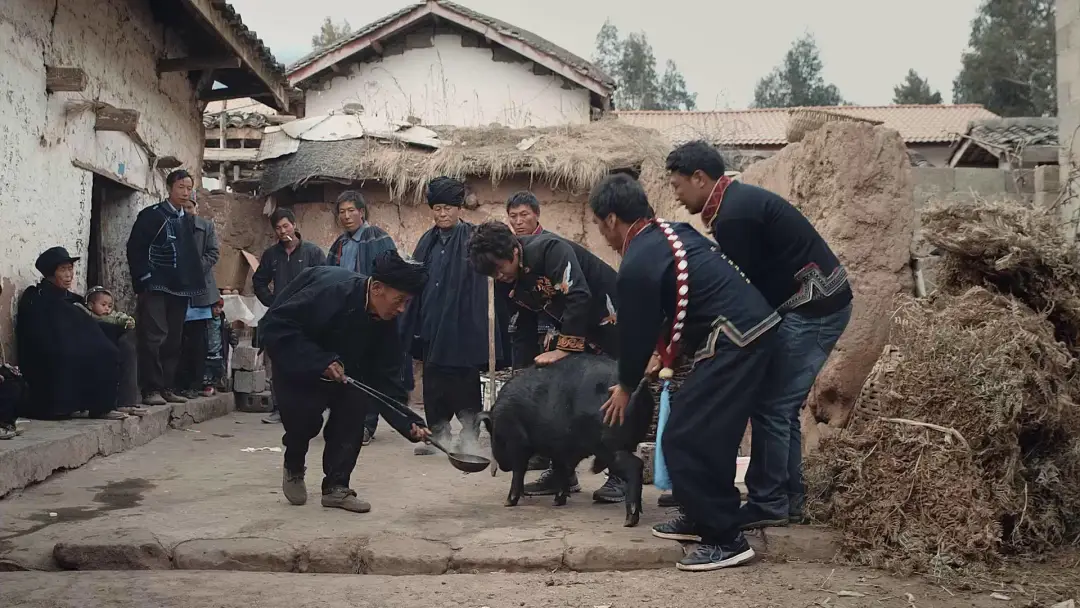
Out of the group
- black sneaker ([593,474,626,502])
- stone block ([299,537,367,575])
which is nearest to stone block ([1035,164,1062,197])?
black sneaker ([593,474,626,502])

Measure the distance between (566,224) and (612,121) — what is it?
1.88m

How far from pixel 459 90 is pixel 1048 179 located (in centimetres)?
1296

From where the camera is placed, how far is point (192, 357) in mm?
8828

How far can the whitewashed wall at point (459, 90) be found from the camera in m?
19.2

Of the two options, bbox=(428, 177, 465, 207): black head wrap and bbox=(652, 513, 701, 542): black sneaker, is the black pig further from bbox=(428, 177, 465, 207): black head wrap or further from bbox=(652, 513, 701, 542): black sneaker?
bbox=(428, 177, 465, 207): black head wrap

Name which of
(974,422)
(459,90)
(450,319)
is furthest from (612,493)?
(459,90)

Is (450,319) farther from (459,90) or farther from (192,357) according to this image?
(459,90)

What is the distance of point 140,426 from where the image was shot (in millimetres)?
7305

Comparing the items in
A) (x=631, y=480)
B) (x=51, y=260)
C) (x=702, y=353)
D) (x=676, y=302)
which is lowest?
(x=631, y=480)

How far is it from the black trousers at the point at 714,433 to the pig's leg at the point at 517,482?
1.24 meters

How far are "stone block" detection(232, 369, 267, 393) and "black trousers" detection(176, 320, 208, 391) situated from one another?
0.82 m

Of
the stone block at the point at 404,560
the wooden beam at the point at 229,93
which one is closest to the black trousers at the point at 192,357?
the wooden beam at the point at 229,93

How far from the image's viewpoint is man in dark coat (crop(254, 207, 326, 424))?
8.43 metres

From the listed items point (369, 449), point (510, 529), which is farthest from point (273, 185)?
point (510, 529)
